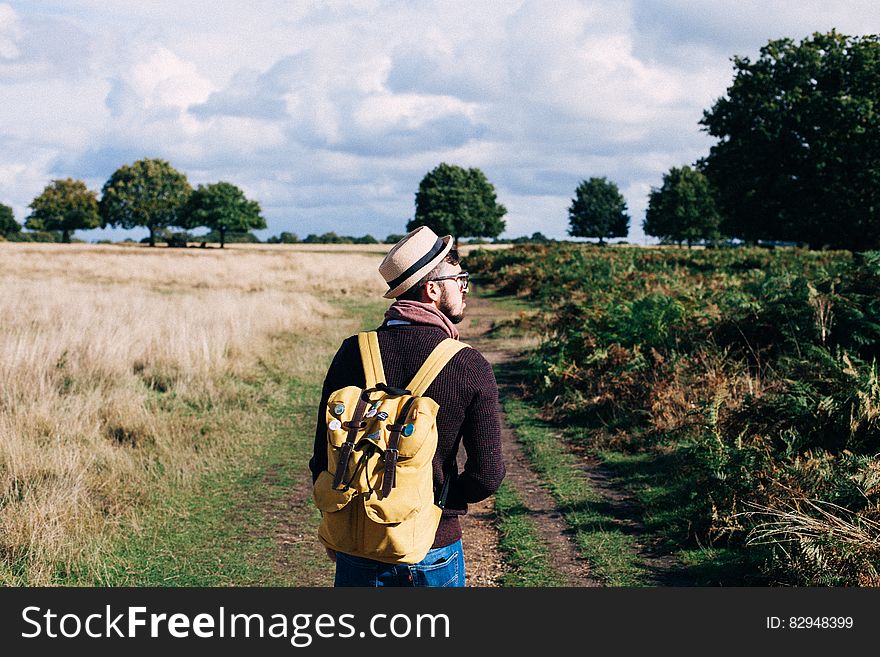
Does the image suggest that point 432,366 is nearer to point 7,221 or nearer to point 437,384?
point 437,384

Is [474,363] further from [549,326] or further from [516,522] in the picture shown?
[549,326]

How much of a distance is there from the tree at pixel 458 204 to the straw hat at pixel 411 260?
98.8m

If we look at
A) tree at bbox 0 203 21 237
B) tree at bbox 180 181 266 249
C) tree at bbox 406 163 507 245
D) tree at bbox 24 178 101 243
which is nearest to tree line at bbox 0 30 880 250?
tree at bbox 406 163 507 245

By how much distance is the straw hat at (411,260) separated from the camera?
290 centimetres

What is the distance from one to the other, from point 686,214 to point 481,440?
9110 cm

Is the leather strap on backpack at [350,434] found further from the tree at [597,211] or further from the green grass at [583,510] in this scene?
the tree at [597,211]

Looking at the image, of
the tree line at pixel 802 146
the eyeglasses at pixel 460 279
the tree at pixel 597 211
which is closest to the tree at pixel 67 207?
the tree at pixel 597 211

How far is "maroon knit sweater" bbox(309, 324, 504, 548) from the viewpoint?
278cm

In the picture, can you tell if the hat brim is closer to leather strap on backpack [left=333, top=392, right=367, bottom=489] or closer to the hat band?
the hat band

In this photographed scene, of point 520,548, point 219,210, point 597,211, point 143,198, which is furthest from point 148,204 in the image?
point 520,548

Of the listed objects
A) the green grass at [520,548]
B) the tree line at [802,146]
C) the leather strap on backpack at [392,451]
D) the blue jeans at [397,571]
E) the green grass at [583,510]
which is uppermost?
the tree line at [802,146]

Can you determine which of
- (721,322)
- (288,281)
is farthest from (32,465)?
(288,281)

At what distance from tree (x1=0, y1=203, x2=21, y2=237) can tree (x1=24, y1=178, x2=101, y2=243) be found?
20.7m

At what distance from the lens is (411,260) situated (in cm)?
290
